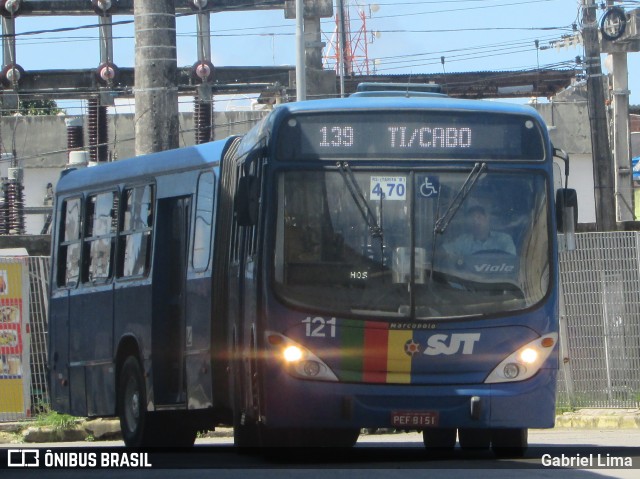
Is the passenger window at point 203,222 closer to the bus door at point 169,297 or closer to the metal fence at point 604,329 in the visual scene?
the bus door at point 169,297

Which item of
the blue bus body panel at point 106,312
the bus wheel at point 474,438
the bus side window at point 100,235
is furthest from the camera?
the bus side window at point 100,235

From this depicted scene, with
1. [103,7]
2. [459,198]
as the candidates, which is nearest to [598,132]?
[459,198]

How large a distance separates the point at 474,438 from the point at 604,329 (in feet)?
20.5

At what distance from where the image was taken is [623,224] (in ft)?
92.7

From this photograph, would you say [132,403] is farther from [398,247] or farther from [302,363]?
[398,247]

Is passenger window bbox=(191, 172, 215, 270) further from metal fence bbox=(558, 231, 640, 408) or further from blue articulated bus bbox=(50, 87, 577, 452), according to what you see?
metal fence bbox=(558, 231, 640, 408)

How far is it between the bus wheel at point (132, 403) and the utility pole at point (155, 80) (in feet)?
9.89

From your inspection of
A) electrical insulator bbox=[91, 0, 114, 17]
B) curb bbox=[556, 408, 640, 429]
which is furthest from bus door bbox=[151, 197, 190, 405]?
electrical insulator bbox=[91, 0, 114, 17]

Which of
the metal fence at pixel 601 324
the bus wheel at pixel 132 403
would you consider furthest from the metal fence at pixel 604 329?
the bus wheel at pixel 132 403

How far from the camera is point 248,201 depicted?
10.6m

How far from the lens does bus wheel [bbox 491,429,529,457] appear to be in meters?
11.2

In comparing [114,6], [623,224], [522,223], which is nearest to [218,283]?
[522,223]

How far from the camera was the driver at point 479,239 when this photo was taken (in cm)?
1040

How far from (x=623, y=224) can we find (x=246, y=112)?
24.2 meters
